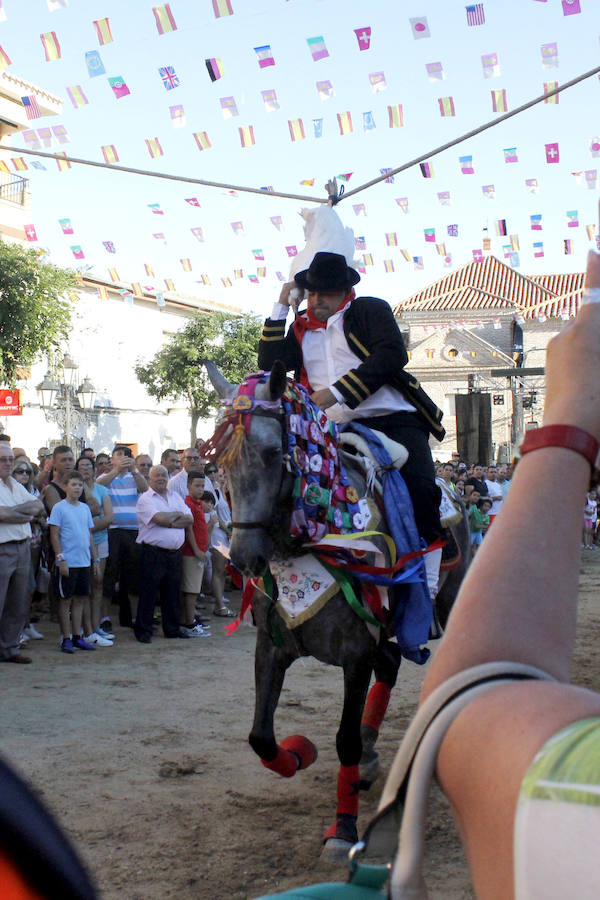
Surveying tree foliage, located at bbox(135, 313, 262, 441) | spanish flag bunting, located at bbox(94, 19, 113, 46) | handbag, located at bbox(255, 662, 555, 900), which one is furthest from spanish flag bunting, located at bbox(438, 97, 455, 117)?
tree foliage, located at bbox(135, 313, 262, 441)

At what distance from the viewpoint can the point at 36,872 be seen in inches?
19.4

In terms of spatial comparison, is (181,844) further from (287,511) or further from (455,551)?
(455,551)

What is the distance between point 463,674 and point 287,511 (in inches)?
129

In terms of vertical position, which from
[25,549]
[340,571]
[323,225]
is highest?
[323,225]

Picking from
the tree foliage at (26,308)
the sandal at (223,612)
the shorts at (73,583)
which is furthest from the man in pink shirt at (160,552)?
the tree foliage at (26,308)

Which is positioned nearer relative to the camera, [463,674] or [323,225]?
[463,674]

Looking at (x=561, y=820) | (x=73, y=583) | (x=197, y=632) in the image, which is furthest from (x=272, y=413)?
(x=197, y=632)

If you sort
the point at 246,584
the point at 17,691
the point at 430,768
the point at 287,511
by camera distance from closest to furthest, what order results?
the point at 430,768
the point at 287,511
the point at 246,584
the point at 17,691

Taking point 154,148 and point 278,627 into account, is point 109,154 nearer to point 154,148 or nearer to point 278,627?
point 154,148

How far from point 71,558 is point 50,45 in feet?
18.9

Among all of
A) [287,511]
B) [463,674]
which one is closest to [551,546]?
[463,674]

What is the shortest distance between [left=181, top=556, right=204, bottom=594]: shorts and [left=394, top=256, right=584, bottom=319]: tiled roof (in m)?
41.5

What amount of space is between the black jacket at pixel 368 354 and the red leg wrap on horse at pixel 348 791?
1.78 m

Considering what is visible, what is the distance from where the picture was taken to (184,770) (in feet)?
17.5
